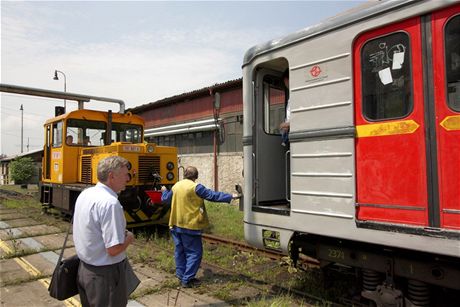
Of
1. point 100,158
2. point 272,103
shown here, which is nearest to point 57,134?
point 100,158

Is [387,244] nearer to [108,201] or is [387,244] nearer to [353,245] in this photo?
[353,245]

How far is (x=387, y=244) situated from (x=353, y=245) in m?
0.64

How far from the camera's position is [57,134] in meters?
10.6

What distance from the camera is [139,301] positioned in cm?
459

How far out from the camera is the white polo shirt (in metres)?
2.71

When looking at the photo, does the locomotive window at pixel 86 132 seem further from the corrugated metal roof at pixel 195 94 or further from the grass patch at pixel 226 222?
the corrugated metal roof at pixel 195 94

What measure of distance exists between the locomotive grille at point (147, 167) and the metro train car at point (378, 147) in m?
4.99

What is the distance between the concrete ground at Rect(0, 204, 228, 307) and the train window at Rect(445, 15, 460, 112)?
131 inches

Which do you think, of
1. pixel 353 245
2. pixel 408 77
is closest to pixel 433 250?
pixel 353 245

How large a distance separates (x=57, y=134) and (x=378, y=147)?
9.68 metres

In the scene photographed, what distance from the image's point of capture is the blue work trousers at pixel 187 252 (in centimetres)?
507

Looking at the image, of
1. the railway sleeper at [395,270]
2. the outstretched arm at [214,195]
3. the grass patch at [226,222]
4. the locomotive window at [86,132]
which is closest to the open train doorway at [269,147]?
the outstretched arm at [214,195]

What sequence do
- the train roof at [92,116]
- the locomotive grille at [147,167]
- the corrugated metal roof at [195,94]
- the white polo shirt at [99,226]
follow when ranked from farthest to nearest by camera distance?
the corrugated metal roof at [195,94]
the train roof at [92,116]
the locomotive grille at [147,167]
the white polo shirt at [99,226]

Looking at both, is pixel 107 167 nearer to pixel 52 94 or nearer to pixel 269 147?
pixel 269 147
